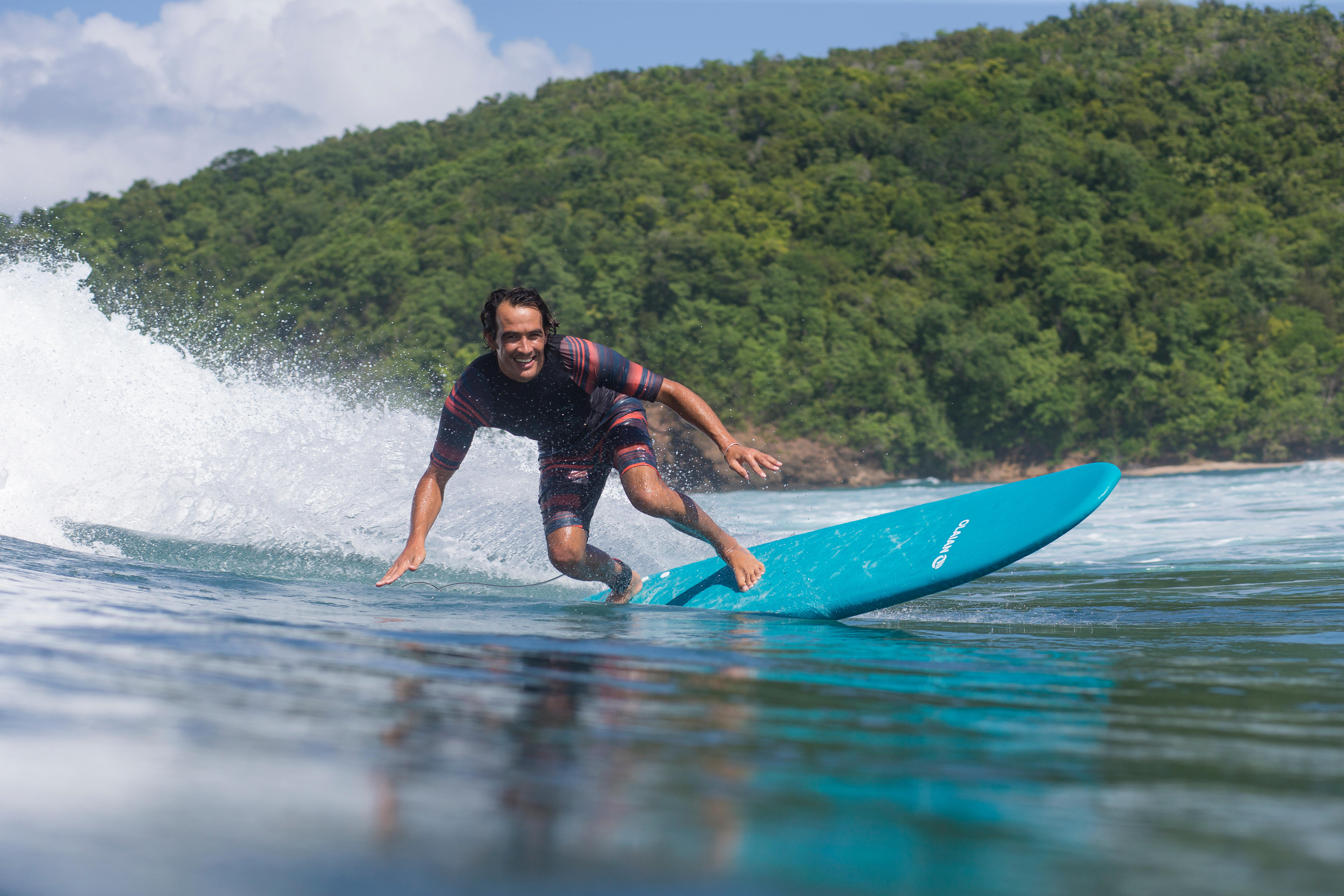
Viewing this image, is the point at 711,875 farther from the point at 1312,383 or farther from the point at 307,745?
the point at 1312,383

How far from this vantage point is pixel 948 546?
445 cm

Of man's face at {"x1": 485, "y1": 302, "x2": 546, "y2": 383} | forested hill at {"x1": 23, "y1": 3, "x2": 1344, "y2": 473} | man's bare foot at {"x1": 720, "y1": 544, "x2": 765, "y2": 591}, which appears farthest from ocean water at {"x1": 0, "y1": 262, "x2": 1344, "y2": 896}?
forested hill at {"x1": 23, "y1": 3, "x2": 1344, "y2": 473}

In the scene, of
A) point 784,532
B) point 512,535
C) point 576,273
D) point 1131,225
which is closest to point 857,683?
point 512,535

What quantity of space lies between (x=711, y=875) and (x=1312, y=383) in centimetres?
4760

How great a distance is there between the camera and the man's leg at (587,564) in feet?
15.3

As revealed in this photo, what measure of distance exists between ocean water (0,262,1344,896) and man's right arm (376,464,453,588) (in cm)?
16

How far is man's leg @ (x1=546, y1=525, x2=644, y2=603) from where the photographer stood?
4.67 metres

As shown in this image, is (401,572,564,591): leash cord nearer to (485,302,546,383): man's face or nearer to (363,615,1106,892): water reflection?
(485,302,546,383): man's face

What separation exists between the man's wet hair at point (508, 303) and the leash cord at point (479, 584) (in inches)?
47.0

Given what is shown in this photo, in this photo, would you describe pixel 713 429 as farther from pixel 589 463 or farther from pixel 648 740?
pixel 648 740

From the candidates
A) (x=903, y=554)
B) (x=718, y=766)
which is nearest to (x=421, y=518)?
(x=903, y=554)

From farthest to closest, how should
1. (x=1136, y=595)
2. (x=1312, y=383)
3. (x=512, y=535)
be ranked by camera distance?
(x=1312, y=383), (x=512, y=535), (x=1136, y=595)

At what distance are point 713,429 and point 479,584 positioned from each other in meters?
1.83

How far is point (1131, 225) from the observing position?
47125mm
